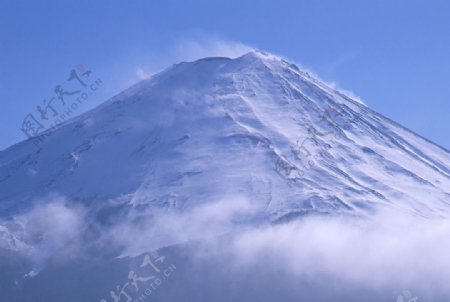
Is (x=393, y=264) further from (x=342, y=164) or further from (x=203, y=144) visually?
(x=203, y=144)

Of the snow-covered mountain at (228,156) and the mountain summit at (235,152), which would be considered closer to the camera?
the snow-covered mountain at (228,156)

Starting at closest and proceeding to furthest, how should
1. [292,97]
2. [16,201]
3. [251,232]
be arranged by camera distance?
1. [251,232]
2. [16,201]
3. [292,97]

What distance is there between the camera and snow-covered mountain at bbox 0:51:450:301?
207 ft

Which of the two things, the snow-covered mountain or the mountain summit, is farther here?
the mountain summit

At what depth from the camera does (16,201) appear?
68.4 metres

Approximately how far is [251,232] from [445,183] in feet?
68.1

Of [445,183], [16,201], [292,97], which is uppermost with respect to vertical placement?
[292,97]

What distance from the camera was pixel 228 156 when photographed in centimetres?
6956

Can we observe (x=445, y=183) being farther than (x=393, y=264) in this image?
Yes

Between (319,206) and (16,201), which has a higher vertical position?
(319,206)

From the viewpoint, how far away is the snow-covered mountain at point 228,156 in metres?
63.1

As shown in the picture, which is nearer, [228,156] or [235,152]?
[228,156]

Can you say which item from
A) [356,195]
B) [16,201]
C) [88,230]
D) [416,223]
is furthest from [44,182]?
[416,223]

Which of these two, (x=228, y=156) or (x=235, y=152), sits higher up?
(x=235, y=152)
